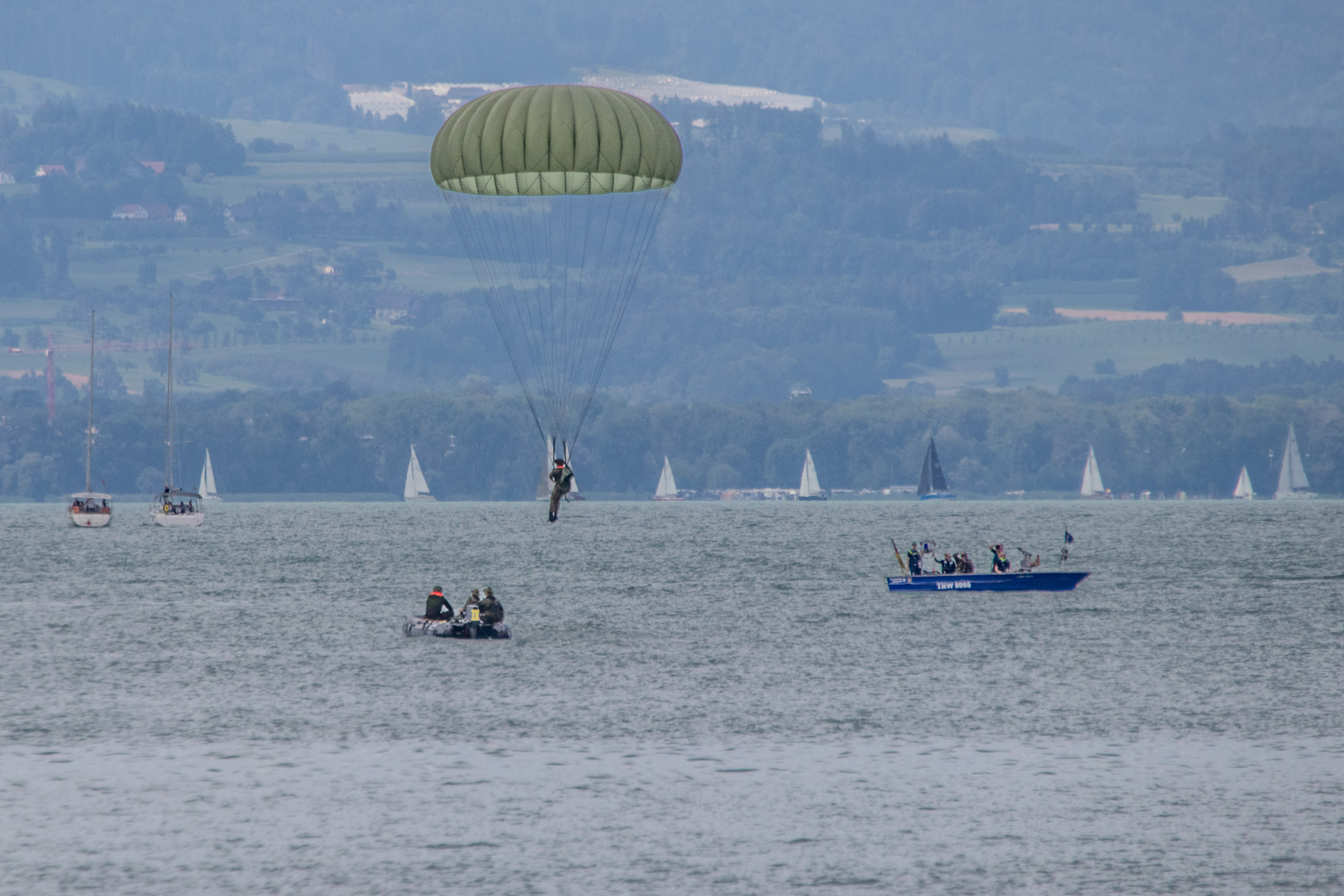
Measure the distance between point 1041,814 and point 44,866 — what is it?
1876 cm

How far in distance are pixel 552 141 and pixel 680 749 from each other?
2735cm

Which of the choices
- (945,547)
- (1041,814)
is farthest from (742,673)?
(945,547)

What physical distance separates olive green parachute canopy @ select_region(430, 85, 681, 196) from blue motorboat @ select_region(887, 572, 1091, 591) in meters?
29.1

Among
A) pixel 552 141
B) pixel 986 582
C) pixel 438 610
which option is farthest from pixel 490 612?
pixel 986 582

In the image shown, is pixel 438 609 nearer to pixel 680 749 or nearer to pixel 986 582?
pixel 680 749

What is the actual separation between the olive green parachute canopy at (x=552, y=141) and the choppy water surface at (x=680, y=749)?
17.7 m

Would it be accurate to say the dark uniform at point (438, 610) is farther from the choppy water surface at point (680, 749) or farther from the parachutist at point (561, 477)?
the parachutist at point (561, 477)

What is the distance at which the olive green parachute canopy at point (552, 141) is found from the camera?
6062 cm

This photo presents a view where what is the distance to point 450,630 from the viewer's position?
2552 inches

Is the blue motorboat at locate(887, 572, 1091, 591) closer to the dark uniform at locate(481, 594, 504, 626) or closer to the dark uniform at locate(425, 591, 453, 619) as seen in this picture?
the dark uniform at locate(481, 594, 504, 626)

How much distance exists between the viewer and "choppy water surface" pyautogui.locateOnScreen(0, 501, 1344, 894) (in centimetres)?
3003

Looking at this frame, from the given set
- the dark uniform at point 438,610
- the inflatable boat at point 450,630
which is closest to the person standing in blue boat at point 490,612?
the inflatable boat at point 450,630

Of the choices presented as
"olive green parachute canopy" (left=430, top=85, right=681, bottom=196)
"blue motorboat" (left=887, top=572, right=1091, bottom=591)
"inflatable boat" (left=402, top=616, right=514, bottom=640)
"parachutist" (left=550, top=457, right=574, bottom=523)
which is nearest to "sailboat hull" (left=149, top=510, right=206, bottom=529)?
"blue motorboat" (left=887, top=572, right=1091, bottom=591)

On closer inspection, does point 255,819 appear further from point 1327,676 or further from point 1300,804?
point 1327,676
